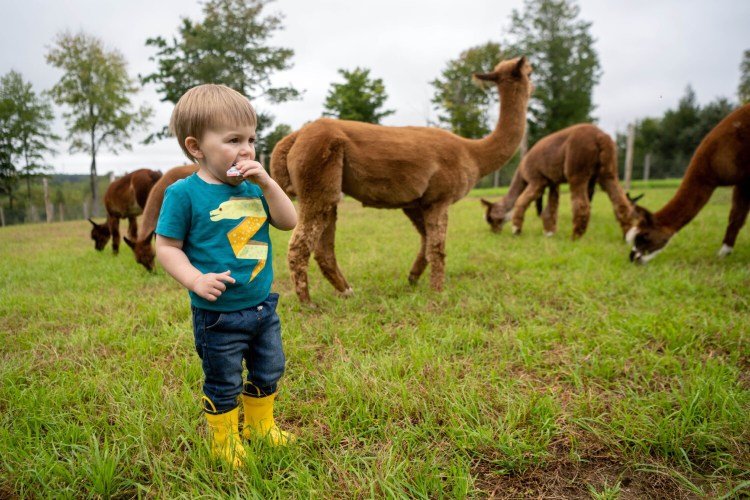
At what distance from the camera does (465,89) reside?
3155cm

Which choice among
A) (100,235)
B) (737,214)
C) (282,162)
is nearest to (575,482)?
(282,162)

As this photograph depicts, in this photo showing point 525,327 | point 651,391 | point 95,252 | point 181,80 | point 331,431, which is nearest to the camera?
point 331,431

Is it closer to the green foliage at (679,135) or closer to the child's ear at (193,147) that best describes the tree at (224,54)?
the child's ear at (193,147)

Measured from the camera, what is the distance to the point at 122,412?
1949mm

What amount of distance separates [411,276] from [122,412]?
298 centimetres

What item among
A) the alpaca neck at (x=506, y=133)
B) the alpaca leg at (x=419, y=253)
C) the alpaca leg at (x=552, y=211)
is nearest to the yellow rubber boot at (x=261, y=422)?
the alpaca leg at (x=419, y=253)

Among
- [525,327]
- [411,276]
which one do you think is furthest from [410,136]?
[525,327]

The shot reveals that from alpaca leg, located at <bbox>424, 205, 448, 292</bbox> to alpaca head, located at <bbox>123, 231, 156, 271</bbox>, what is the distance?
3.70 m

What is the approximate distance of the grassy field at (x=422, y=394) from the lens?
1520 millimetres

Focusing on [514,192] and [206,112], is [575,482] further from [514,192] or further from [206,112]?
[514,192]

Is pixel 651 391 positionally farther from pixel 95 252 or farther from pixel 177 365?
pixel 95 252

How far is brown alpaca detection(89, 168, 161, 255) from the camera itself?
6473mm

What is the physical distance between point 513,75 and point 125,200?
21.7 ft

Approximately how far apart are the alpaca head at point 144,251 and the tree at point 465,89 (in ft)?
85.2
